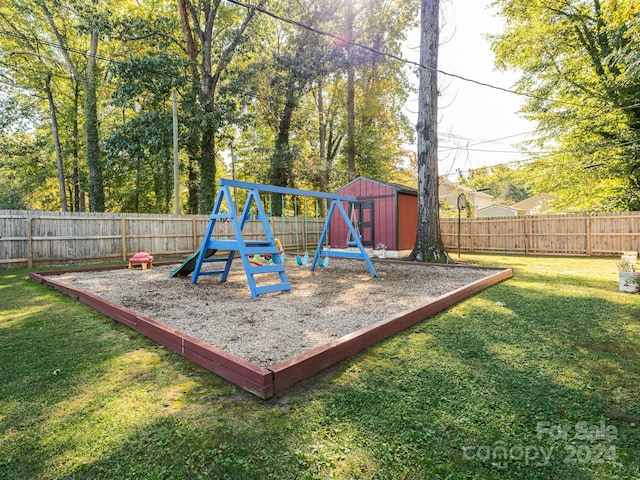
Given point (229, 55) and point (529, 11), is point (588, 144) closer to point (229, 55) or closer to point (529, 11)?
point (529, 11)

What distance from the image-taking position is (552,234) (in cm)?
1143

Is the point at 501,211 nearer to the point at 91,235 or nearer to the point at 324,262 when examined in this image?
the point at 324,262

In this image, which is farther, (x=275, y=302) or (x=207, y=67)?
(x=207, y=67)

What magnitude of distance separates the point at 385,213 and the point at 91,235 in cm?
947

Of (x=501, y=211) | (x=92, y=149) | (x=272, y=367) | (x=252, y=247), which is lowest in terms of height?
(x=272, y=367)

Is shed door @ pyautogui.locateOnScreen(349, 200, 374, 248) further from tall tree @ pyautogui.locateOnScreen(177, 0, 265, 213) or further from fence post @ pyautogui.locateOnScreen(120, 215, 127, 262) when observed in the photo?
fence post @ pyautogui.locateOnScreen(120, 215, 127, 262)

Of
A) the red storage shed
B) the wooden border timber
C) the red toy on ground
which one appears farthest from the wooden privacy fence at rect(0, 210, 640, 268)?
the wooden border timber

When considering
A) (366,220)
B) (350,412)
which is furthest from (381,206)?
(350,412)

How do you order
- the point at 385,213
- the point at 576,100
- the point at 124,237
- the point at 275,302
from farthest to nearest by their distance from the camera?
the point at 576,100 < the point at 385,213 < the point at 124,237 < the point at 275,302

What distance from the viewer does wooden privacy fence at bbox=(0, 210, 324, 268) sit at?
27.5 ft

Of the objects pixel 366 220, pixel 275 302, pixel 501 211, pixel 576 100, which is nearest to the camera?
pixel 275 302

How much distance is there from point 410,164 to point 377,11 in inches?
411

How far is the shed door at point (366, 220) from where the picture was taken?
37.6 feet

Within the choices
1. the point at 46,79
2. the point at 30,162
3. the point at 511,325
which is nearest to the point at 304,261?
the point at 511,325
